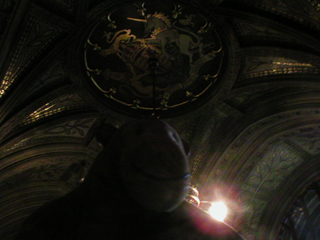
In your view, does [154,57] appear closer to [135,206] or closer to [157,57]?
[157,57]

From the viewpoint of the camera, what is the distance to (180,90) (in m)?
6.68

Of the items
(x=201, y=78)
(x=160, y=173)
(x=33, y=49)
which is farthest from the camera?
(x=201, y=78)

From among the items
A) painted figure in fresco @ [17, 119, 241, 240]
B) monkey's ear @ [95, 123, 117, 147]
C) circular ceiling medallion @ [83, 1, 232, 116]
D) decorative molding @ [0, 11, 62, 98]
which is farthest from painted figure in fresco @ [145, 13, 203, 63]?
painted figure in fresco @ [17, 119, 241, 240]

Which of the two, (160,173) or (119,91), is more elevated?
(119,91)

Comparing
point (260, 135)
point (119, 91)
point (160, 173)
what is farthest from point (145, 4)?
point (160, 173)

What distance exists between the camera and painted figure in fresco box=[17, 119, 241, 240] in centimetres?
108

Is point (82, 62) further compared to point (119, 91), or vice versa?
point (119, 91)

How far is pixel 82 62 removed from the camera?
5.93m

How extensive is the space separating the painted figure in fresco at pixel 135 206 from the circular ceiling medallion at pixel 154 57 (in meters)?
3.65

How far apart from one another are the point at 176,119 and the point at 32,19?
3458 millimetres

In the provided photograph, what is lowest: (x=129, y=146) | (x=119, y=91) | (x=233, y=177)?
(x=129, y=146)

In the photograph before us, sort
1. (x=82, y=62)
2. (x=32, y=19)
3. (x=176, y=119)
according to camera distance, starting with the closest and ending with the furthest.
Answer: (x=32, y=19), (x=82, y=62), (x=176, y=119)

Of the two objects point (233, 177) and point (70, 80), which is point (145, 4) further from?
point (233, 177)

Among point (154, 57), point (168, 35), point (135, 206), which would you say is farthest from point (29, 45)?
point (135, 206)
